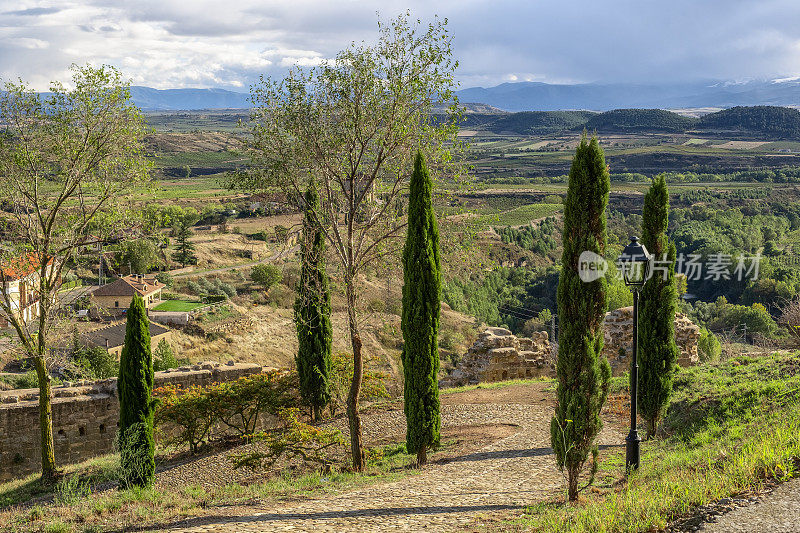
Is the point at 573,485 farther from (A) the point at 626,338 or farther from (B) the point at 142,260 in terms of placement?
(B) the point at 142,260

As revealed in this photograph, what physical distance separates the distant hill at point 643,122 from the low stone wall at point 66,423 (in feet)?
382

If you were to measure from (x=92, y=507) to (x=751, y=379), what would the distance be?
1217 centimetres

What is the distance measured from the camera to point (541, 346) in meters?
21.6

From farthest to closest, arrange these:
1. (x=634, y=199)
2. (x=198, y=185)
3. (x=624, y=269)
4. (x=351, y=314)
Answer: (x=198, y=185)
(x=634, y=199)
(x=351, y=314)
(x=624, y=269)

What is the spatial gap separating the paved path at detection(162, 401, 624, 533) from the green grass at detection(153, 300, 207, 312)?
28554 millimetres

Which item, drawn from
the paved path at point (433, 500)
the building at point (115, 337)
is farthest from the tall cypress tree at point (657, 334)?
the building at point (115, 337)

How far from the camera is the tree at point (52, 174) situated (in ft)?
44.2

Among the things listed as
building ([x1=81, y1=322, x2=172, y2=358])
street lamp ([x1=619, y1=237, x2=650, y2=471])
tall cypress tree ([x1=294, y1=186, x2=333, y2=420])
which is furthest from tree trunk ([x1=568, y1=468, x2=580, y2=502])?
building ([x1=81, y1=322, x2=172, y2=358])

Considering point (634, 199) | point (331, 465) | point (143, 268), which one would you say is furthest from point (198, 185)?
point (331, 465)

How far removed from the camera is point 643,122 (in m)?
125

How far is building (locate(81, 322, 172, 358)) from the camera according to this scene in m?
27.2

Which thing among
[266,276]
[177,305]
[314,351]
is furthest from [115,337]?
[314,351]

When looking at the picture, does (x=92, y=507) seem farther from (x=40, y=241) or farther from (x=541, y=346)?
(x=541, y=346)

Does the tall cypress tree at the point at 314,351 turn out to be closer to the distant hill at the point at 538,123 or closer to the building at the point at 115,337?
the building at the point at 115,337
